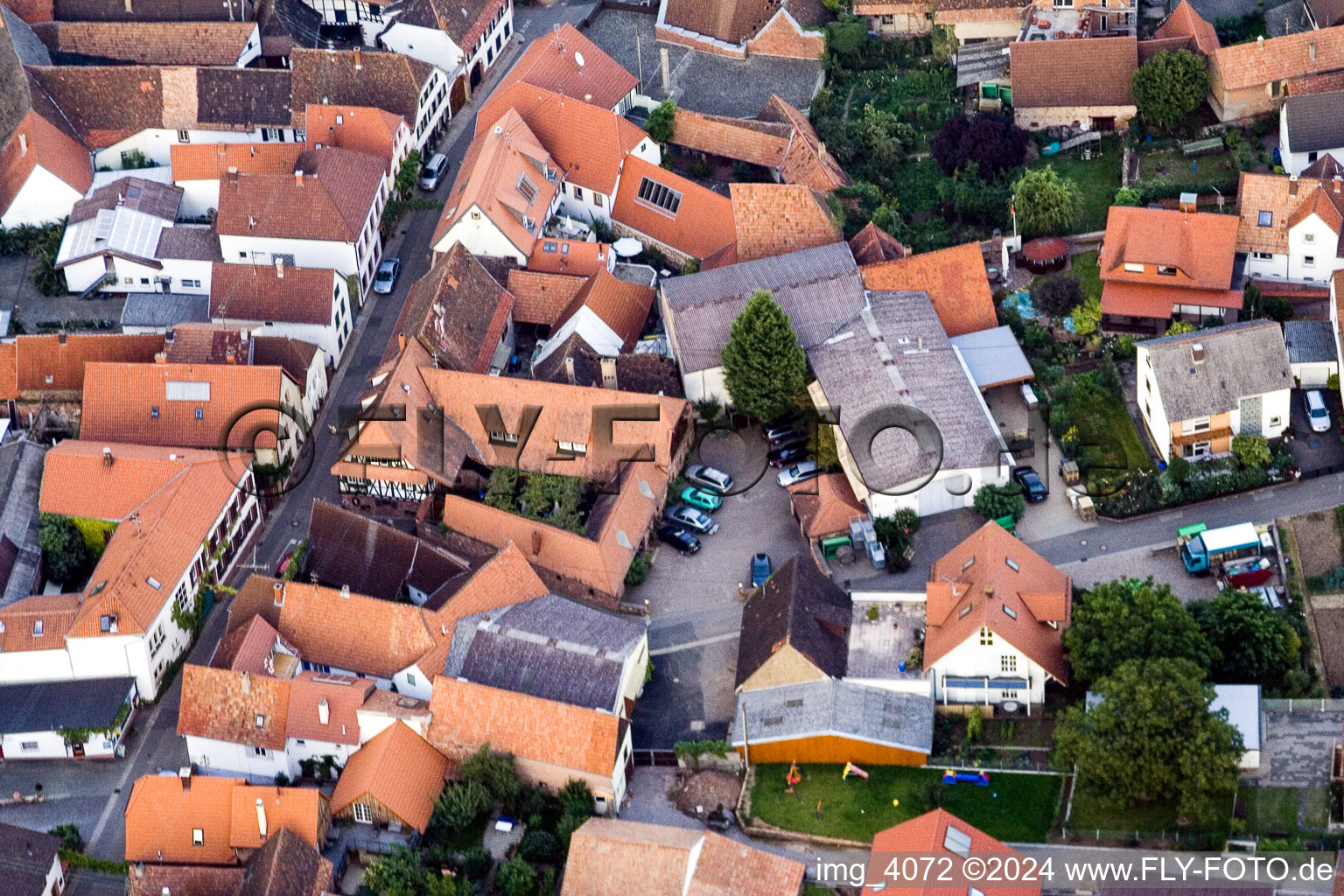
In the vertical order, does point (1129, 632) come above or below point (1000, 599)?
below

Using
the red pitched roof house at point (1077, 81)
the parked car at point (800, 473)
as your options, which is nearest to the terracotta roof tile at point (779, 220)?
the parked car at point (800, 473)

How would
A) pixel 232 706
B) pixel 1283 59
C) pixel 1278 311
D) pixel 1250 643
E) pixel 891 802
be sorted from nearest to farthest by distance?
pixel 891 802 < pixel 1250 643 < pixel 232 706 < pixel 1278 311 < pixel 1283 59

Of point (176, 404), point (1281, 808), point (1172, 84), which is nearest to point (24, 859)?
point (176, 404)

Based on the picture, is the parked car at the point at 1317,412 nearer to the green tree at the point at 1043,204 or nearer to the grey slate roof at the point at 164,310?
the green tree at the point at 1043,204

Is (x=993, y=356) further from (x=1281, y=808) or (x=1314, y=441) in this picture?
(x=1281, y=808)

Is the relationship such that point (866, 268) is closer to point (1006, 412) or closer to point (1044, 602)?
point (1006, 412)

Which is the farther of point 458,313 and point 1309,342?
point 458,313

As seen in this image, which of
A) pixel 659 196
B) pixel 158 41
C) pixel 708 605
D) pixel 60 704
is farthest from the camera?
pixel 158 41

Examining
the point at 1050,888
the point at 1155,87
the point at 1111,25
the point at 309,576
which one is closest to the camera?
the point at 1050,888

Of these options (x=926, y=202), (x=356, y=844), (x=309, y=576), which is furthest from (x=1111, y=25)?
(x=356, y=844)
